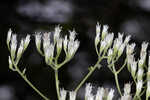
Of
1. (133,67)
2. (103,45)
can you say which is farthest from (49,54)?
(133,67)

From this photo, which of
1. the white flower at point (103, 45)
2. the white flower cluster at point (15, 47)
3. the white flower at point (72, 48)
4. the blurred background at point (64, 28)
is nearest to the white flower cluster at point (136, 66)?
the white flower at point (103, 45)

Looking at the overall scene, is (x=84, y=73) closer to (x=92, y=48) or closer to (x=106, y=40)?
(x=92, y=48)

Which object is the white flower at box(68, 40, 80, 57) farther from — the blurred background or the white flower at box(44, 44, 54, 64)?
the blurred background

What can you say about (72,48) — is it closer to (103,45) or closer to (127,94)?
(103,45)

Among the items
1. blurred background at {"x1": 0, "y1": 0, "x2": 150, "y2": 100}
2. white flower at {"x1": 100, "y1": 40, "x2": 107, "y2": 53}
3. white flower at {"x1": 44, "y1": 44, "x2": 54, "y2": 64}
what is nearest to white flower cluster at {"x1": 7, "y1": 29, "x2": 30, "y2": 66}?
white flower at {"x1": 44, "y1": 44, "x2": 54, "y2": 64}

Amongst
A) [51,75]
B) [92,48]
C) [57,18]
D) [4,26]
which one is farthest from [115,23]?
[4,26]

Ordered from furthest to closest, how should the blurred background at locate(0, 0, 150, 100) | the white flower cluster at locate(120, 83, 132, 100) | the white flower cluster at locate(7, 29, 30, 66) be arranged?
the blurred background at locate(0, 0, 150, 100) < the white flower cluster at locate(7, 29, 30, 66) < the white flower cluster at locate(120, 83, 132, 100)

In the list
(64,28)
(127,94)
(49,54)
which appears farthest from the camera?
(64,28)

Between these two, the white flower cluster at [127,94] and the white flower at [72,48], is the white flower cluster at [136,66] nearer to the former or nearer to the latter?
the white flower cluster at [127,94]

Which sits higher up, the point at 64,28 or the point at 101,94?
the point at 101,94
